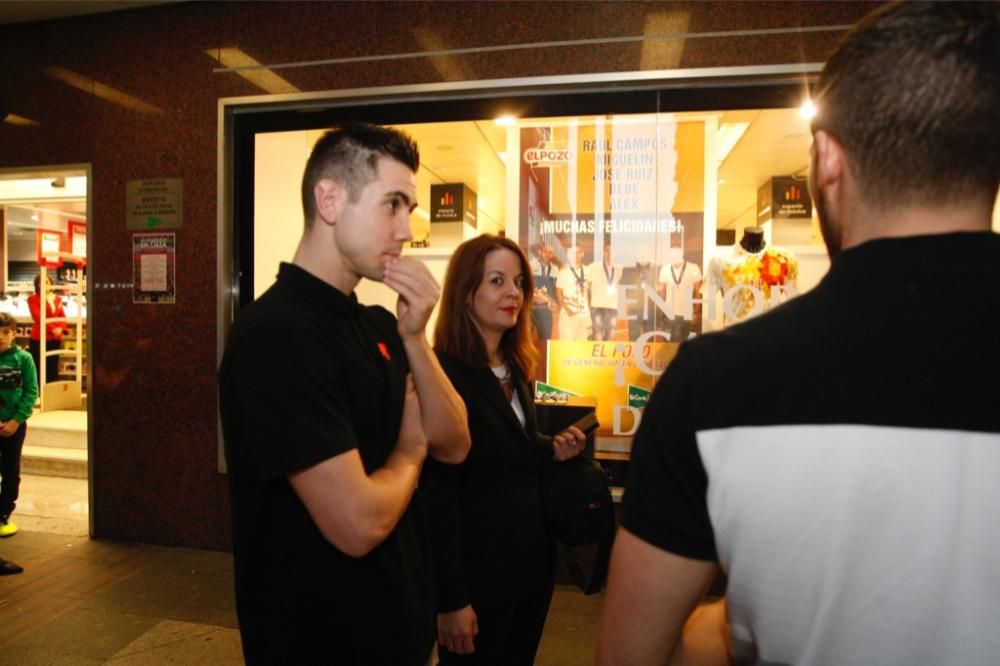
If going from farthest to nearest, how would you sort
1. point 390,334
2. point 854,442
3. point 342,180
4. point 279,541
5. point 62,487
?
point 62,487
point 390,334
point 342,180
point 279,541
point 854,442

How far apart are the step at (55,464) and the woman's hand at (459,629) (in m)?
5.50

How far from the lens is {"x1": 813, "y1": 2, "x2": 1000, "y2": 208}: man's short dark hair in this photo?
2.22 ft

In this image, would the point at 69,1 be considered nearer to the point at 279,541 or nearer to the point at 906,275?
the point at 279,541

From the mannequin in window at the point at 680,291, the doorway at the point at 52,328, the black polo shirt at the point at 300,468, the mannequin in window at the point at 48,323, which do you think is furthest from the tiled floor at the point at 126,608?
the mannequin in window at the point at 48,323

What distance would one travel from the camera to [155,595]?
10.9ft

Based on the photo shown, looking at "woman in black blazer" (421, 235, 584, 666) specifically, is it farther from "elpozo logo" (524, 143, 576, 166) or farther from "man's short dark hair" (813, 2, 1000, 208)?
"elpozo logo" (524, 143, 576, 166)

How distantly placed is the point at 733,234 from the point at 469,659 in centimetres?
359

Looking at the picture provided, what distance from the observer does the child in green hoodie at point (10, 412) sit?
4156mm

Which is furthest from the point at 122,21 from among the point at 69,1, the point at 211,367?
the point at 211,367

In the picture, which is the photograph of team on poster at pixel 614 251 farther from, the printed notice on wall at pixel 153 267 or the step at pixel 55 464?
the step at pixel 55 464

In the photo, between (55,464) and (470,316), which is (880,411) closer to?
(470,316)

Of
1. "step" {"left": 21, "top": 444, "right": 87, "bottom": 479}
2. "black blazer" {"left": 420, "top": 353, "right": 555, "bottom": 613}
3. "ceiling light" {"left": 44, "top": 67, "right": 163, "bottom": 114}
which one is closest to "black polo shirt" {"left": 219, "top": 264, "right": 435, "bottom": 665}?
"black blazer" {"left": 420, "top": 353, "right": 555, "bottom": 613}

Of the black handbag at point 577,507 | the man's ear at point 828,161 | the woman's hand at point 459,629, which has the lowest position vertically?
the woman's hand at point 459,629

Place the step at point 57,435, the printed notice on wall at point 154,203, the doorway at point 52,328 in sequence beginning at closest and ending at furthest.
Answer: the printed notice on wall at point 154,203, the doorway at point 52,328, the step at point 57,435
